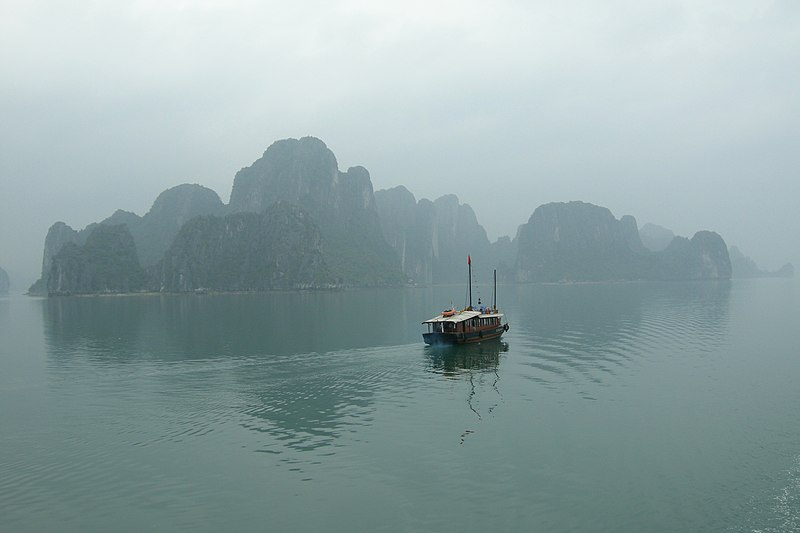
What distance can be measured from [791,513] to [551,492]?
8060 millimetres

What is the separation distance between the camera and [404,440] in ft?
83.7

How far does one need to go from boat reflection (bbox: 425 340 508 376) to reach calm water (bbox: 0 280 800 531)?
433 millimetres

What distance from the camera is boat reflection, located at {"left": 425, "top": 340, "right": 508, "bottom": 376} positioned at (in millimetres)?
43594

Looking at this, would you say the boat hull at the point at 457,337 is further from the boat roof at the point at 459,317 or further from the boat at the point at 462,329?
the boat roof at the point at 459,317

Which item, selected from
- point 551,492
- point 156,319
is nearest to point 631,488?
point 551,492

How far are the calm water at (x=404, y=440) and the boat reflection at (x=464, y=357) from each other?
433 mm

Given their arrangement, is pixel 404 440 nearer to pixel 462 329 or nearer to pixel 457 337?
pixel 457 337

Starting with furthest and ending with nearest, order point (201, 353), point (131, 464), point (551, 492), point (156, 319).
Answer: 1. point (156, 319)
2. point (201, 353)
3. point (131, 464)
4. point (551, 492)

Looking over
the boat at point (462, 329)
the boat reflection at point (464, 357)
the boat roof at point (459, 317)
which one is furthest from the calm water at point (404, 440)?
the boat roof at point (459, 317)

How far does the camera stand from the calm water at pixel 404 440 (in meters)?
18.4

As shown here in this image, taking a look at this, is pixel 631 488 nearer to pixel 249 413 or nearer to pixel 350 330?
pixel 249 413

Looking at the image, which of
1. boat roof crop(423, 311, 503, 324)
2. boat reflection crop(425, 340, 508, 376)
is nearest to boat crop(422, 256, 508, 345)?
boat roof crop(423, 311, 503, 324)

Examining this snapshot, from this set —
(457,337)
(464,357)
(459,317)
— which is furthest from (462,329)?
(464,357)

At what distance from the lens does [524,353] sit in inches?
2024
